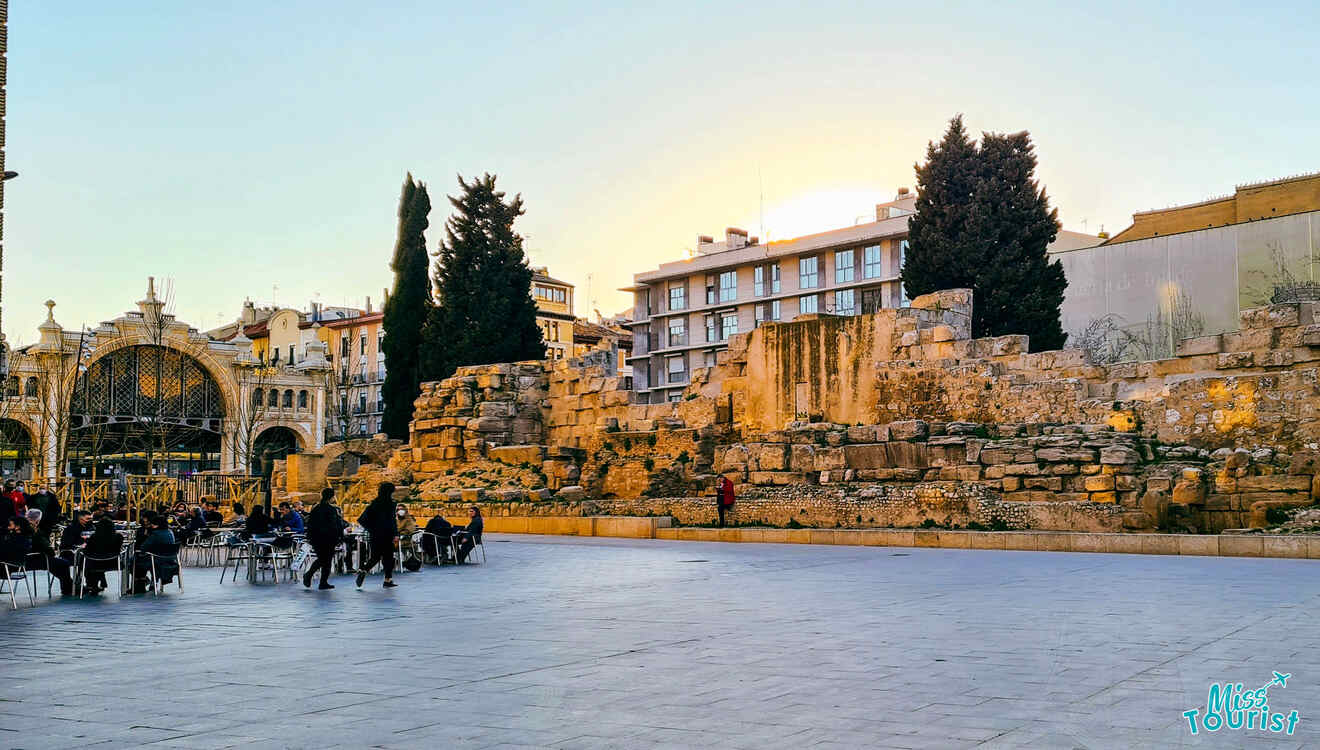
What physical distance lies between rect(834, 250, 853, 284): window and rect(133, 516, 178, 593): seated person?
55128 millimetres

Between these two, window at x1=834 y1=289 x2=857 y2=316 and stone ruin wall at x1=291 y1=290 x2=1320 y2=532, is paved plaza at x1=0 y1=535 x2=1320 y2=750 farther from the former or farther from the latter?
window at x1=834 y1=289 x2=857 y2=316

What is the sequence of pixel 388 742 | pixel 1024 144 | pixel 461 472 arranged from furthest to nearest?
pixel 1024 144
pixel 461 472
pixel 388 742

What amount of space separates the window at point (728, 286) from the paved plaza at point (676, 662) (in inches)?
2285

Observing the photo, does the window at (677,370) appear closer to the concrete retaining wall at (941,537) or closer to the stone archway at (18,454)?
the stone archway at (18,454)

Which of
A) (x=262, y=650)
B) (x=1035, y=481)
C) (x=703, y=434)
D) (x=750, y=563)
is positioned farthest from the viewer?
(x=703, y=434)

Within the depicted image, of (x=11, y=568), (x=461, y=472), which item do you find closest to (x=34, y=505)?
(x=11, y=568)

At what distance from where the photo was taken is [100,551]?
13.2 metres

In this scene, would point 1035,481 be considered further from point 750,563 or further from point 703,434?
point 703,434

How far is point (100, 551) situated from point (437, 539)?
5.21 metres

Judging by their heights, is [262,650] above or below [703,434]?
below

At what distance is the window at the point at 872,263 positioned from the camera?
64125 millimetres

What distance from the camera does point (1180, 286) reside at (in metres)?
42.6

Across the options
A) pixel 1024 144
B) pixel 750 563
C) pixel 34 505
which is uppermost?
pixel 1024 144

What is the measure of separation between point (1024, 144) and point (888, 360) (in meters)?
17.6
